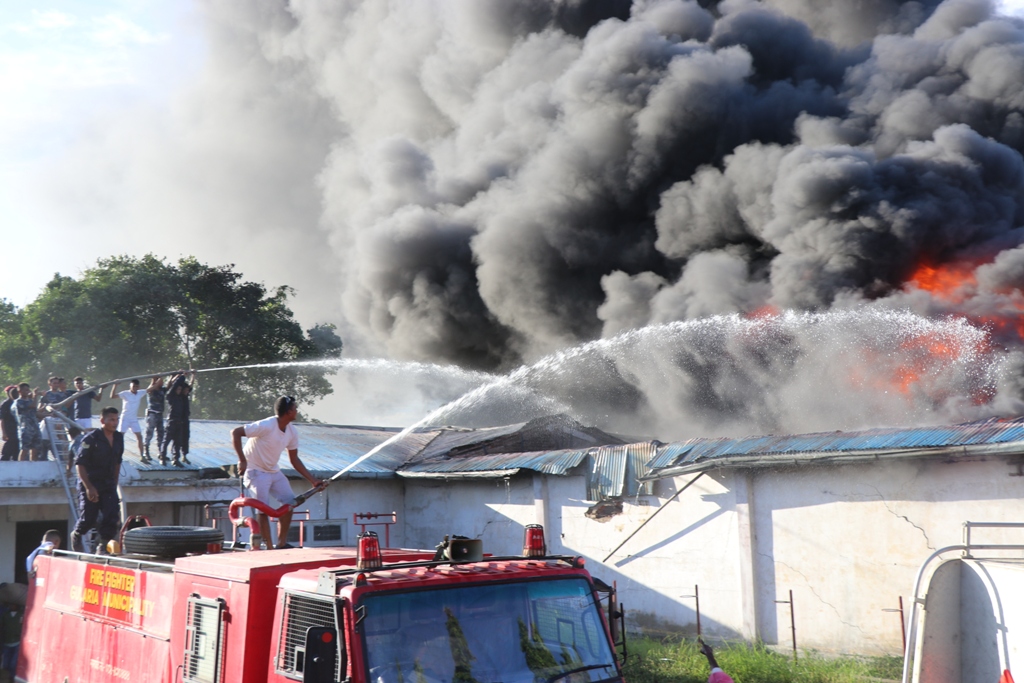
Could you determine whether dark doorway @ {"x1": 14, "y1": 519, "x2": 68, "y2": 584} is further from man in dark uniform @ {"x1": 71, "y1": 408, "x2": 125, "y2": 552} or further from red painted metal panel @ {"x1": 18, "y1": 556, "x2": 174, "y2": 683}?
red painted metal panel @ {"x1": 18, "y1": 556, "x2": 174, "y2": 683}

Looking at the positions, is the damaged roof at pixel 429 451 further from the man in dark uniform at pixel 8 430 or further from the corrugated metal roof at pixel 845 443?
the corrugated metal roof at pixel 845 443

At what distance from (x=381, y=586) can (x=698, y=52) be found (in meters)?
26.9

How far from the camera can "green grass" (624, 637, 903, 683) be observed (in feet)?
32.4

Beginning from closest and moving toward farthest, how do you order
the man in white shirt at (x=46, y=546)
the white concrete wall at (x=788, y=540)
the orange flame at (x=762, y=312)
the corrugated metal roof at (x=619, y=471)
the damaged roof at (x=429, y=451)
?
the man in white shirt at (x=46, y=546) < the white concrete wall at (x=788, y=540) < the corrugated metal roof at (x=619, y=471) < the damaged roof at (x=429, y=451) < the orange flame at (x=762, y=312)

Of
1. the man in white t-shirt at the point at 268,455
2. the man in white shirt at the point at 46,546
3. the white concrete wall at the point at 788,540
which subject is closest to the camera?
the man in white t-shirt at the point at 268,455

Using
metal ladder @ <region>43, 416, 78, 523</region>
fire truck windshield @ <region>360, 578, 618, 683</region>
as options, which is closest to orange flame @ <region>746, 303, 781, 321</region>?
metal ladder @ <region>43, 416, 78, 523</region>

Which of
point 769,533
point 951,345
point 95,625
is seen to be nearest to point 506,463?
point 769,533

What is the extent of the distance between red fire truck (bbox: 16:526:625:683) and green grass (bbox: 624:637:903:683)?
5617mm

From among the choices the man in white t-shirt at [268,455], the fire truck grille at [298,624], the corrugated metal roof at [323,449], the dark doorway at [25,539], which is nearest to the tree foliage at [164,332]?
the corrugated metal roof at [323,449]

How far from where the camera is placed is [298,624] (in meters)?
4.27

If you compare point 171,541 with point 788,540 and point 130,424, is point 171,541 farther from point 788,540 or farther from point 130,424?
point 130,424

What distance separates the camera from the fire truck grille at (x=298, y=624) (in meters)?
4.05

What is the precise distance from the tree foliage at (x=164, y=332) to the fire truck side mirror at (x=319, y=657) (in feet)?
119

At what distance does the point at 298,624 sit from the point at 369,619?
0.55 m
